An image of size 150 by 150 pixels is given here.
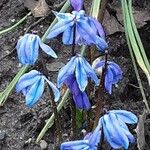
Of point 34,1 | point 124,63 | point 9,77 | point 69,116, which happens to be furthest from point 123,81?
point 34,1

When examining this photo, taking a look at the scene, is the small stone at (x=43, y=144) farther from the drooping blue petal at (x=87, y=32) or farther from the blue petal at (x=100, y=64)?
the drooping blue petal at (x=87, y=32)

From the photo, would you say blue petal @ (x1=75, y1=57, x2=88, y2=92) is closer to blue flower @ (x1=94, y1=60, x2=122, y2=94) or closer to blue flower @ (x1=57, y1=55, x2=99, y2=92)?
blue flower @ (x1=57, y1=55, x2=99, y2=92)

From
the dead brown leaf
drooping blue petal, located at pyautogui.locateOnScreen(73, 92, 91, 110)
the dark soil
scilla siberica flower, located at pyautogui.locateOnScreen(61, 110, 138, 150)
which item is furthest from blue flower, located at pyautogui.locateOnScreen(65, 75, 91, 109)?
the dead brown leaf

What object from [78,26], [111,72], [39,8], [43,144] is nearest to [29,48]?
[78,26]

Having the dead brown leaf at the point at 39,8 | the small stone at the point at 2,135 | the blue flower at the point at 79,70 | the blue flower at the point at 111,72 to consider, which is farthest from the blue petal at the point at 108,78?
the dead brown leaf at the point at 39,8

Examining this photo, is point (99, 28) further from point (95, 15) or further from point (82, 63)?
point (95, 15)

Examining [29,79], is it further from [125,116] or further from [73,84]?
[125,116]
